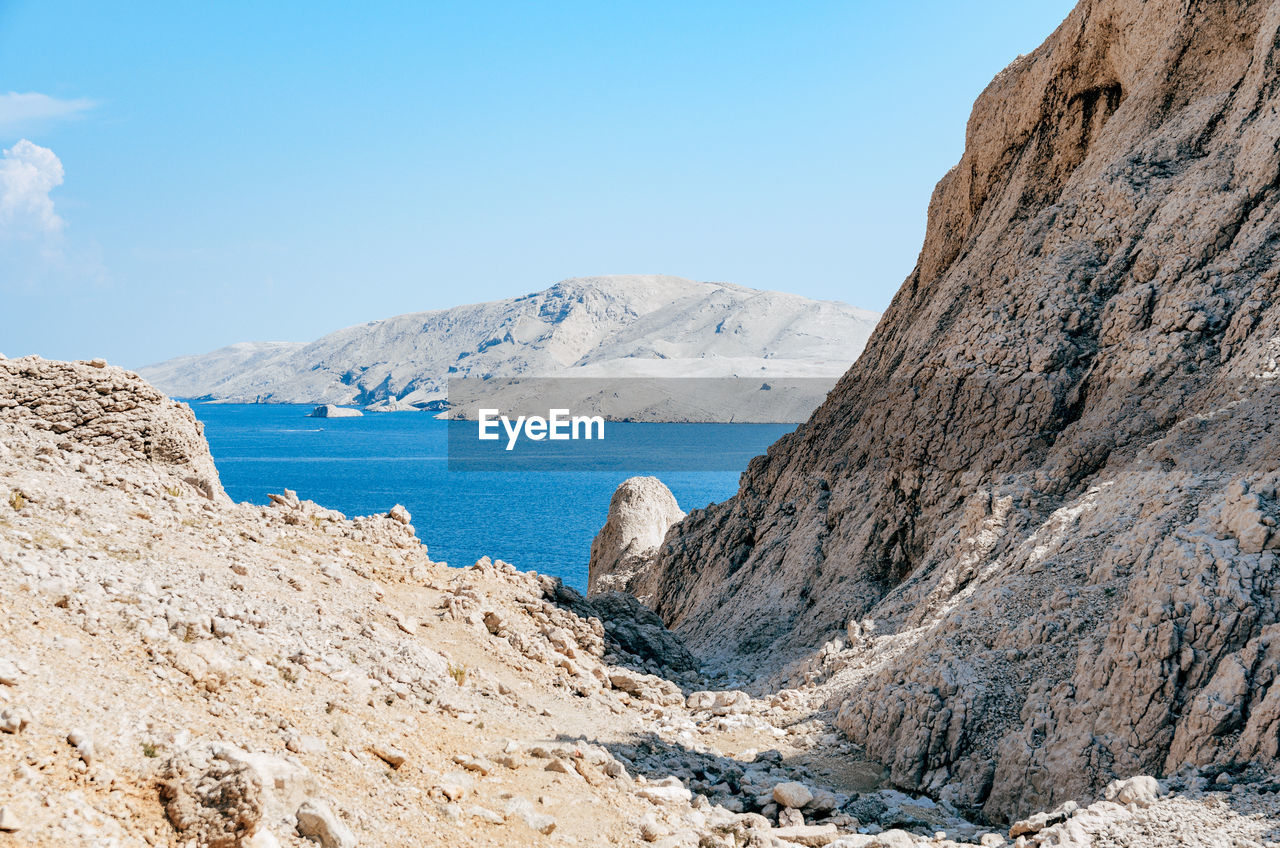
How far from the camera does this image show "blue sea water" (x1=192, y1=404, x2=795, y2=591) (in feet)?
241

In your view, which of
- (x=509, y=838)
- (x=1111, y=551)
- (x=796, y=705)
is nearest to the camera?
(x=509, y=838)

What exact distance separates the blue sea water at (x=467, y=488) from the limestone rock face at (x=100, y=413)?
A: 3039 centimetres

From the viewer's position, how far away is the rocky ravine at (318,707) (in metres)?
8.77

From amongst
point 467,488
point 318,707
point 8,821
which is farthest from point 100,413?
point 467,488

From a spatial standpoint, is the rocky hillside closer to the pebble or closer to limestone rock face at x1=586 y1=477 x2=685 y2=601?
limestone rock face at x1=586 y1=477 x2=685 y2=601

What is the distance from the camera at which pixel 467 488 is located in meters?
108

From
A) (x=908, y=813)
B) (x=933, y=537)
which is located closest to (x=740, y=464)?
(x=933, y=537)

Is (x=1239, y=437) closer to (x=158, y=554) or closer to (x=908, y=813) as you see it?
(x=908, y=813)

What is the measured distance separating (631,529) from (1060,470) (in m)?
21.3

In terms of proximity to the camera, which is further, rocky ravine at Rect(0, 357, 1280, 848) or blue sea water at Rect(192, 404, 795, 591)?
blue sea water at Rect(192, 404, 795, 591)

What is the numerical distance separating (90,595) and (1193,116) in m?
21.5

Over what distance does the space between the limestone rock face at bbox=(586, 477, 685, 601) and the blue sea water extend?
1697cm

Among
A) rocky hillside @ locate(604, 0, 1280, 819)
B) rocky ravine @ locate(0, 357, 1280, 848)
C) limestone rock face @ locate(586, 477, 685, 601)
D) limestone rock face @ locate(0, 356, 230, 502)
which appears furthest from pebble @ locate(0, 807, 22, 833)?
limestone rock face @ locate(586, 477, 685, 601)

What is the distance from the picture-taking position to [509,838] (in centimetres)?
1022
